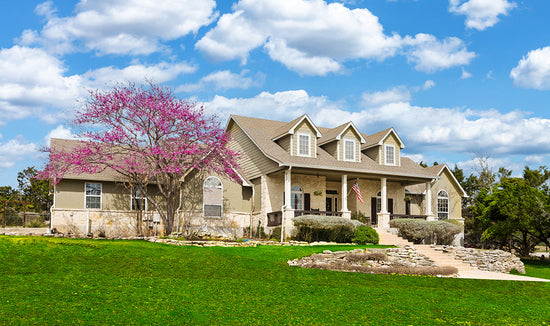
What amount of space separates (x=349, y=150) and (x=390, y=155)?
131 inches

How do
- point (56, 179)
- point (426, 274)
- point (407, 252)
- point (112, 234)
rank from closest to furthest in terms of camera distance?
point (426, 274) → point (407, 252) → point (56, 179) → point (112, 234)

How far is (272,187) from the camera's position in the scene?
29938 millimetres

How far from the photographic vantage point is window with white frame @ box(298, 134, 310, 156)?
99.0 ft

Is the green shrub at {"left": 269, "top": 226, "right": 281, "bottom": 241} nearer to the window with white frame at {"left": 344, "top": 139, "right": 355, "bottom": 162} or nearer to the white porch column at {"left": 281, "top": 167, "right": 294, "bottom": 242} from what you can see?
the white porch column at {"left": 281, "top": 167, "right": 294, "bottom": 242}

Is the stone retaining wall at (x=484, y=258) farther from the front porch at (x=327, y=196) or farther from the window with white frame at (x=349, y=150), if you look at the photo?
the window with white frame at (x=349, y=150)

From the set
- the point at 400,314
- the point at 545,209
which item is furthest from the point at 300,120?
the point at 400,314

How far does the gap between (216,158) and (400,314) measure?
62.4ft

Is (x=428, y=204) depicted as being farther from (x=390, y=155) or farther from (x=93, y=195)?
(x=93, y=195)

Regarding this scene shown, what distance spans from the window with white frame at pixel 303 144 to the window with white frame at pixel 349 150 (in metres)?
2.66

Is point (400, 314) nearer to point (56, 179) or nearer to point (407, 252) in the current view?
point (407, 252)

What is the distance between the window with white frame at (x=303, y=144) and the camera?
30.2 m

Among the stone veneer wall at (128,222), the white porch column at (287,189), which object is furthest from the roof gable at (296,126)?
the stone veneer wall at (128,222)

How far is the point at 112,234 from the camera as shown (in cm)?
2856

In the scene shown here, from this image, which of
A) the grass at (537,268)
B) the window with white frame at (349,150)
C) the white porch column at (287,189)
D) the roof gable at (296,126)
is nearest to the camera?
the grass at (537,268)
